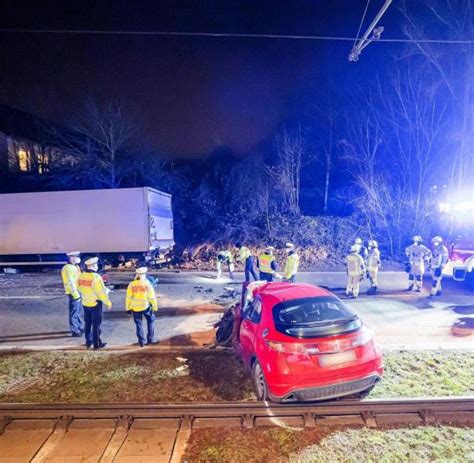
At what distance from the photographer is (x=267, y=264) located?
9906 millimetres

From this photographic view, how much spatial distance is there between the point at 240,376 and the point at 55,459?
2712 millimetres

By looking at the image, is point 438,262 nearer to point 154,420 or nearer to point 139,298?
point 139,298

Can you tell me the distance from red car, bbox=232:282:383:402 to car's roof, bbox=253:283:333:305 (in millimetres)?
28

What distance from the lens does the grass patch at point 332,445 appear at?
3.48m

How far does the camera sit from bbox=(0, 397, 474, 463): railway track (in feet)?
12.3

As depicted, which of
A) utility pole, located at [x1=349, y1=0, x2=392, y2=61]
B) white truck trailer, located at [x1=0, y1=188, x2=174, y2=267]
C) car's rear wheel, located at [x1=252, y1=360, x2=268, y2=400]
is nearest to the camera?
car's rear wheel, located at [x1=252, y1=360, x2=268, y2=400]

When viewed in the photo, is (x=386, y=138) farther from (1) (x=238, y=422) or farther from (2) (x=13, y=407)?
(2) (x=13, y=407)

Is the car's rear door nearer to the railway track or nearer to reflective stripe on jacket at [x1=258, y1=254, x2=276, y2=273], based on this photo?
the railway track

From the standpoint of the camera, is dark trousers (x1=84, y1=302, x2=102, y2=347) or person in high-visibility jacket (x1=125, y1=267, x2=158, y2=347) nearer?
person in high-visibility jacket (x1=125, y1=267, x2=158, y2=347)

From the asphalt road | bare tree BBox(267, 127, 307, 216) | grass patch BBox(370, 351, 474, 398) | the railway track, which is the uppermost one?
bare tree BBox(267, 127, 307, 216)

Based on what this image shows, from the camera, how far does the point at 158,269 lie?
54.0 feet

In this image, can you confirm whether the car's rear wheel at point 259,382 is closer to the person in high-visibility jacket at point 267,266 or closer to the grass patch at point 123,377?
the grass patch at point 123,377

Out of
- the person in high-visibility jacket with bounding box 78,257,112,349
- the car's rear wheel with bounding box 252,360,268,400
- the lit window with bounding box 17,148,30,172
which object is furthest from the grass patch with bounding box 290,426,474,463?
the lit window with bounding box 17,148,30,172

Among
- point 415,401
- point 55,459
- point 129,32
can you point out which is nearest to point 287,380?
point 415,401
